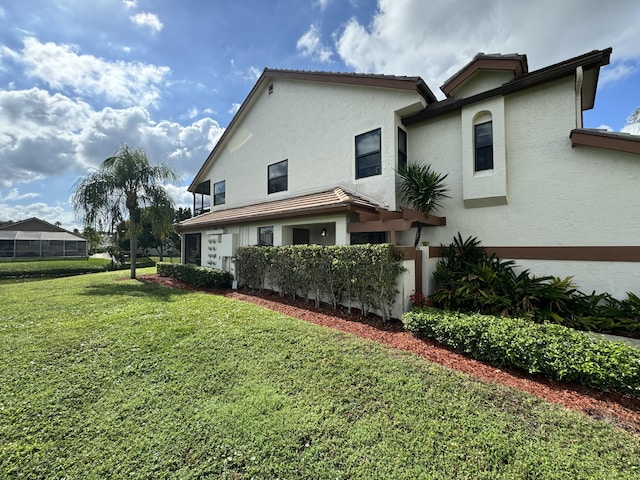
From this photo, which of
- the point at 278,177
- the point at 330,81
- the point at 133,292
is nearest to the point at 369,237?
the point at 278,177

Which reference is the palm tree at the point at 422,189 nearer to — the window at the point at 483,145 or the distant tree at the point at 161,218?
the window at the point at 483,145

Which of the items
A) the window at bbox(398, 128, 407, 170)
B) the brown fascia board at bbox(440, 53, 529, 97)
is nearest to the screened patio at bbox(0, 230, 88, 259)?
the window at bbox(398, 128, 407, 170)

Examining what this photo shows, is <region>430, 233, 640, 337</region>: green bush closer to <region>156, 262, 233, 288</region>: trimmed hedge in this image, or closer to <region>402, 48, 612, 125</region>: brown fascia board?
<region>402, 48, 612, 125</region>: brown fascia board

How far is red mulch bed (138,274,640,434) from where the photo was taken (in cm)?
341

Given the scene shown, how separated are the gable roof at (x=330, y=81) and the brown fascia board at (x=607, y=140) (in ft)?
13.6

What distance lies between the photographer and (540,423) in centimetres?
311

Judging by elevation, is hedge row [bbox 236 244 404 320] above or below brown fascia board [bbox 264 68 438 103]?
below

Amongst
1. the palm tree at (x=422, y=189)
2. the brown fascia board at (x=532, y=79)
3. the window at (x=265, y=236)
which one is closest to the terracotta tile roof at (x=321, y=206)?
the window at (x=265, y=236)

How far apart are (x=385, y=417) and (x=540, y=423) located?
1.80 metres

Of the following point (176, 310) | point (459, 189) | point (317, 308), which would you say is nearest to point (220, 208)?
point (176, 310)

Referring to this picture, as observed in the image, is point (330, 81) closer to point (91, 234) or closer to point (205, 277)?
point (205, 277)

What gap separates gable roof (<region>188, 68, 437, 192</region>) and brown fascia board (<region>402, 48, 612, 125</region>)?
0.60 m

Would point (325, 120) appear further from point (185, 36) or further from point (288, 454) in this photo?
point (288, 454)

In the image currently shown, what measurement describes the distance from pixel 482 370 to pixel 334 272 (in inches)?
162
